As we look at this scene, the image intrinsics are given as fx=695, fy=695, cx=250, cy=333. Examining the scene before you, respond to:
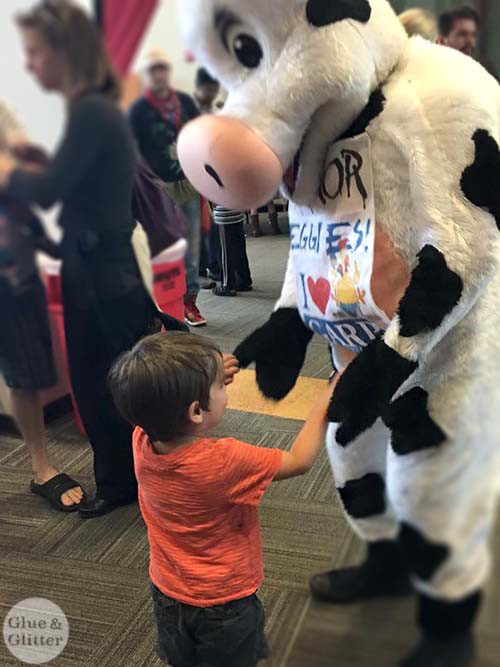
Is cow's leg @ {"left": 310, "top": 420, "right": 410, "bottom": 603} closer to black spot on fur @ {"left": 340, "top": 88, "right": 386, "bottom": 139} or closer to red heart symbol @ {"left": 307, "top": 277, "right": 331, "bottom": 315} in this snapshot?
red heart symbol @ {"left": 307, "top": 277, "right": 331, "bottom": 315}

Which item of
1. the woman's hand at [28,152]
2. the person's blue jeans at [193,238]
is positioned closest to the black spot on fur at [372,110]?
the person's blue jeans at [193,238]

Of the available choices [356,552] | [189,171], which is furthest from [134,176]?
[356,552]

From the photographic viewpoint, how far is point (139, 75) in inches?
12.1

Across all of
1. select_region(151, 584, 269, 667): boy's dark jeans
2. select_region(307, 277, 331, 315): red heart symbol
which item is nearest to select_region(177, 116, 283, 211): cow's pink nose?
select_region(307, 277, 331, 315): red heart symbol

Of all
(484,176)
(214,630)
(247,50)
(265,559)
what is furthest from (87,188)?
(265,559)

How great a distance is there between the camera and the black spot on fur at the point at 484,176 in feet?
1.34

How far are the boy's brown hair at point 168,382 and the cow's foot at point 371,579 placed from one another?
23cm

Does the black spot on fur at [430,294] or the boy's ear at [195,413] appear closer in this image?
the black spot on fur at [430,294]

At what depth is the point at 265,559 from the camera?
3.85 feet

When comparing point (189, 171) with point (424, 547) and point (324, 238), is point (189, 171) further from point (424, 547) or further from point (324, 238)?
point (424, 547)

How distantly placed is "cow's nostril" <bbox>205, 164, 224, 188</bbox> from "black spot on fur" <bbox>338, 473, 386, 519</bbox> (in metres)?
0.22

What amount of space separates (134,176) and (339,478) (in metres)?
0.30

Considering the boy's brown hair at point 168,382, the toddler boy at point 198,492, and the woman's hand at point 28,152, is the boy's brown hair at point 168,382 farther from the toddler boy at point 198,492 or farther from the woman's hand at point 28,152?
the woman's hand at point 28,152

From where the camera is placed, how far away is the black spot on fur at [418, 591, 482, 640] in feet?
1.06
